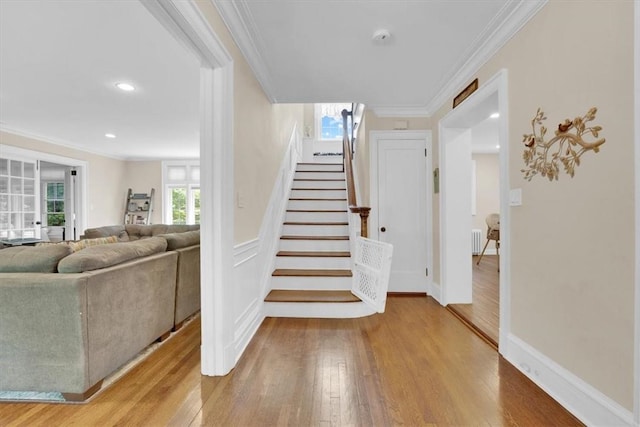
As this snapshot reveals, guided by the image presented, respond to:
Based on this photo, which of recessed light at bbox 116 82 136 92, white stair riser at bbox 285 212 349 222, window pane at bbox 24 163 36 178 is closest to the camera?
recessed light at bbox 116 82 136 92

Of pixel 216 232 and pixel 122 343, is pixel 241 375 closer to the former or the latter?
pixel 122 343

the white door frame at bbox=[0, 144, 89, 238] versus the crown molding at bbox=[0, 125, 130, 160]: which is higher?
the crown molding at bbox=[0, 125, 130, 160]

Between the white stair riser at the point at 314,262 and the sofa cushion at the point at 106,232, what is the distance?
11.1ft

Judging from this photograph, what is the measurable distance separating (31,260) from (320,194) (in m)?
3.68

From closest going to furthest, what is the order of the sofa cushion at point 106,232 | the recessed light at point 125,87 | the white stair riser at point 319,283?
the white stair riser at point 319,283
the recessed light at point 125,87
the sofa cushion at point 106,232

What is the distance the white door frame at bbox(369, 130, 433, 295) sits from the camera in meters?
3.70

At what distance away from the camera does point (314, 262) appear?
348 cm

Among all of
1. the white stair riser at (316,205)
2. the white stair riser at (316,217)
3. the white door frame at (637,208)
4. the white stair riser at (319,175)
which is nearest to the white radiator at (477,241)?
the white stair riser at (319,175)

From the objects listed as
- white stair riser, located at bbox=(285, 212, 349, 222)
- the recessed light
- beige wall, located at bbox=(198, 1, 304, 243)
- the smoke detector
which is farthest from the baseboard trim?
the recessed light

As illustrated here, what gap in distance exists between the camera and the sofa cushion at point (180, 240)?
2.68 meters

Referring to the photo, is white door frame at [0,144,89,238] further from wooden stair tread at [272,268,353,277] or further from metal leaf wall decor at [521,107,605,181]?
metal leaf wall decor at [521,107,605,181]

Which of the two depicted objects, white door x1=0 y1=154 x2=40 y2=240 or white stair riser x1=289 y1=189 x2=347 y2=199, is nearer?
white stair riser x1=289 y1=189 x2=347 y2=199

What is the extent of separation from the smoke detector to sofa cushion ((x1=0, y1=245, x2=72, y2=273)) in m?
2.61

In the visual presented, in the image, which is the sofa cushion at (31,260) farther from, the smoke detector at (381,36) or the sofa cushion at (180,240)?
the smoke detector at (381,36)
